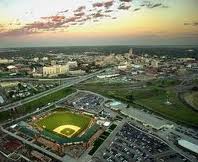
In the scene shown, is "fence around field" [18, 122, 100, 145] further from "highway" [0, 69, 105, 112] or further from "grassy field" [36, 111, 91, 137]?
"highway" [0, 69, 105, 112]

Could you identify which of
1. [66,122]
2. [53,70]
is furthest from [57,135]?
[53,70]

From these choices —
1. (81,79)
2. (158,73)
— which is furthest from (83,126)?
(158,73)

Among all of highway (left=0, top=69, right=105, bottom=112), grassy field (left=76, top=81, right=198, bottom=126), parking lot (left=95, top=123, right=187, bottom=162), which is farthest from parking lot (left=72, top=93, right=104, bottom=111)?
parking lot (left=95, top=123, right=187, bottom=162)

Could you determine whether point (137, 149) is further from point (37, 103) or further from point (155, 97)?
point (37, 103)

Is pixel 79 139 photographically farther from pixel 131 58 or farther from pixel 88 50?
pixel 88 50

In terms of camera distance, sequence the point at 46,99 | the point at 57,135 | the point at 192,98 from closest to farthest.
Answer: the point at 57,135 < the point at 192,98 < the point at 46,99

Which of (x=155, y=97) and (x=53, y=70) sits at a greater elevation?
(x=53, y=70)

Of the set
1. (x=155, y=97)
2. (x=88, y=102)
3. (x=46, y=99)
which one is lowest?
(x=88, y=102)
